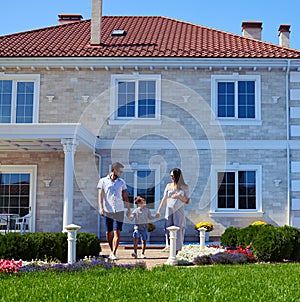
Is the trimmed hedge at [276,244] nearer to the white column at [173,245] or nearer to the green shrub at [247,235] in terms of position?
the green shrub at [247,235]

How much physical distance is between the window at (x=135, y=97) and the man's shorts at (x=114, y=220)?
287 inches

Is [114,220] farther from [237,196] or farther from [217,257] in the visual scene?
[237,196]

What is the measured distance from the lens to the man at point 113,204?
11.0 meters

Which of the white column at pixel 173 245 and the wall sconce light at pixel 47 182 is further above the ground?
the wall sconce light at pixel 47 182

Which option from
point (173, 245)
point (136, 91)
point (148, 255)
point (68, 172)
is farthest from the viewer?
point (136, 91)

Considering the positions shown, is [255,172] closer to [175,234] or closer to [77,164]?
[77,164]

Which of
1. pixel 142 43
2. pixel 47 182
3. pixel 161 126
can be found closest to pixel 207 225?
pixel 161 126

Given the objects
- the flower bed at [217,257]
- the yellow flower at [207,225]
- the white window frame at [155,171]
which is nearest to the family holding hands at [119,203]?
the flower bed at [217,257]

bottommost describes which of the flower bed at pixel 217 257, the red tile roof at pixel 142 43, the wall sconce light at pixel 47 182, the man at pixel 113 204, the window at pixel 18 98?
the flower bed at pixel 217 257

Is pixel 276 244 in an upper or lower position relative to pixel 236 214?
lower

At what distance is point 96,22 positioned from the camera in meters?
19.0

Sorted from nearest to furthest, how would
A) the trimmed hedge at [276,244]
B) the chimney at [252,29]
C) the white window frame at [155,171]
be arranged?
the trimmed hedge at [276,244] < the white window frame at [155,171] < the chimney at [252,29]

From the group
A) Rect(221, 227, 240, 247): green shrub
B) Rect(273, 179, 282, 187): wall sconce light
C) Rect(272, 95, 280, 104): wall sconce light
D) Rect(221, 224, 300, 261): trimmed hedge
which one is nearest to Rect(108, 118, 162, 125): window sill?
Rect(272, 95, 280, 104): wall sconce light

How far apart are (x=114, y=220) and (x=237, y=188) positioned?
7.61 meters
